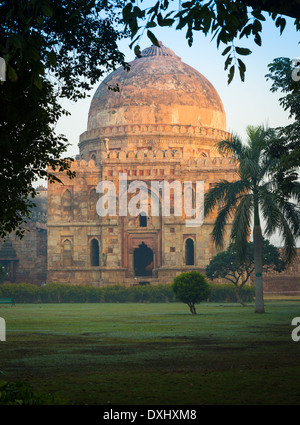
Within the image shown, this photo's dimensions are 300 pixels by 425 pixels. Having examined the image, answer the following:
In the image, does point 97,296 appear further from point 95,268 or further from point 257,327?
point 257,327

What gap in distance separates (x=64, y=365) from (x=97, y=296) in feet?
98.2

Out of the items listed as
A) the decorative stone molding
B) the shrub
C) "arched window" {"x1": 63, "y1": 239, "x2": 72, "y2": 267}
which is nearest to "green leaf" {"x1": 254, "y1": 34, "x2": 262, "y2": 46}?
the shrub

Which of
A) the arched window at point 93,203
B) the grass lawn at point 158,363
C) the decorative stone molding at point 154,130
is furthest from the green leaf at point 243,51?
the decorative stone molding at point 154,130

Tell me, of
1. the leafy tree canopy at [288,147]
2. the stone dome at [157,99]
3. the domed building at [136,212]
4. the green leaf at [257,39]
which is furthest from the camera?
the stone dome at [157,99]

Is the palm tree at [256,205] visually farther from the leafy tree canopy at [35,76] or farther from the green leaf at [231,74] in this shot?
the green leaf at [231,74]

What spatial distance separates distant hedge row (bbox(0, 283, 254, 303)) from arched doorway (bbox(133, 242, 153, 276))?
6490 mm

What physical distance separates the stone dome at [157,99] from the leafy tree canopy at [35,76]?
123ft

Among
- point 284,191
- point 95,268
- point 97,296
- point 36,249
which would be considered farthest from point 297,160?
point 36,249

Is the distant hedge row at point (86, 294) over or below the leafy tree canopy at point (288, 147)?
below

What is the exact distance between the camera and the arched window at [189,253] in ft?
148

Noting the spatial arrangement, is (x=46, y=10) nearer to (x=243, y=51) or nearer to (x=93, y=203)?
(x=243, y=51)

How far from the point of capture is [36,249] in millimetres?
48219

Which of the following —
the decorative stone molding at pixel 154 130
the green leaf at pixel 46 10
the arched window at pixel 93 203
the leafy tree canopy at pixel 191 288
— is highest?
the decorative stone molding at pixel 154 130

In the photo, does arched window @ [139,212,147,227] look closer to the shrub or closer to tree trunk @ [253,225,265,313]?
the shrub
